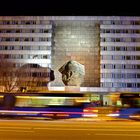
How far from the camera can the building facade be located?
415ft

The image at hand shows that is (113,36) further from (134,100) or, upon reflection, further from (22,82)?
(134,100)

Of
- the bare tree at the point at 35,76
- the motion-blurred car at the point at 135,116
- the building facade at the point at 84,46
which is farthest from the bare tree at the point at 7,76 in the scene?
the motion-blurred car at the point at 135,116

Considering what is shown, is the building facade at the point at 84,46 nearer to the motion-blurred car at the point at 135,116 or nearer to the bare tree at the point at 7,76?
the bare tree at the point at 7,76

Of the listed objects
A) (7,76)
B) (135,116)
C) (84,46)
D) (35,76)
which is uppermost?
(84,46)

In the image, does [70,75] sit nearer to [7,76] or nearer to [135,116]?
[7,76]

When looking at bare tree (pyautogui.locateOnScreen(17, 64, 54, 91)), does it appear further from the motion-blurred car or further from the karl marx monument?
the motion-blurred car

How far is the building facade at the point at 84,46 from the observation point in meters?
126

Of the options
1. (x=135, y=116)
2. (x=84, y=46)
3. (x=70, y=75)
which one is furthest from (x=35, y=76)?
(x=135, y=116)

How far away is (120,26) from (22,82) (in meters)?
32.6

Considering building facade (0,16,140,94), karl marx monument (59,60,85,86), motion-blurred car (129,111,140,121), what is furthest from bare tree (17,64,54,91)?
motion-blurred car (129,111,140,121)

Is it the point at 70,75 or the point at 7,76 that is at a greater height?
the point at 7,76

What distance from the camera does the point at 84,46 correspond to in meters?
130

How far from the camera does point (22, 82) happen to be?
123 metres

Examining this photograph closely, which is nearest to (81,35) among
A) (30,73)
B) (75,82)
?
(30,73)
